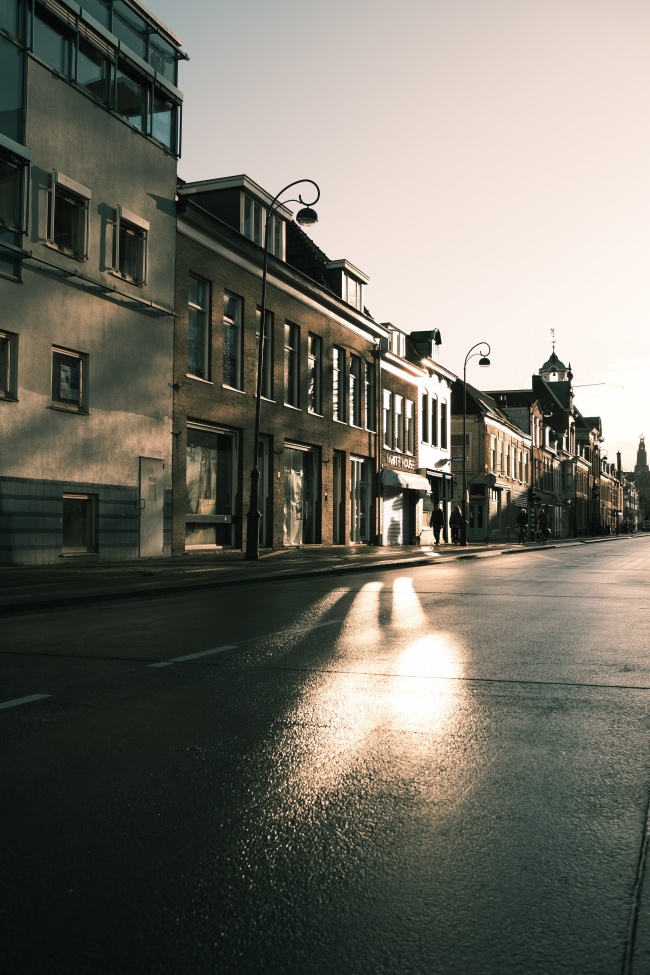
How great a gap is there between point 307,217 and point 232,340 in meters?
5.02

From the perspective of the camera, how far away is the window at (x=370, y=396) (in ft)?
130

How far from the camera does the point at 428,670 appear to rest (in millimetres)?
7852

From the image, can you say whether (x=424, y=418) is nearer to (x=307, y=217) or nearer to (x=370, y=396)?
(x=370, y=396)

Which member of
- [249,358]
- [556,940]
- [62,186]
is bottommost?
[556,940]

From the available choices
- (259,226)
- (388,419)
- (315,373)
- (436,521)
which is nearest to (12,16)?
(259,226)

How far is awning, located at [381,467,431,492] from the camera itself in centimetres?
4028

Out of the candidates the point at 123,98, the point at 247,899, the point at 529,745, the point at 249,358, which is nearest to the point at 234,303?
the point at 249,358

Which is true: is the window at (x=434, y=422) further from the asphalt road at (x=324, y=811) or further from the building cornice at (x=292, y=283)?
the asphalt road at (x=324, y=811)

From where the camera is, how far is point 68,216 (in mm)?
21609

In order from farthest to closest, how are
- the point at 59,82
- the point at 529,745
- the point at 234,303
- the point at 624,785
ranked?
1. the point at 234,303
2. the point at 59,82
3. the point at 529,745
4. the point at 624,785

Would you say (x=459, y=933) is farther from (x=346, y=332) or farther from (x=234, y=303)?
(x=346, y=332)

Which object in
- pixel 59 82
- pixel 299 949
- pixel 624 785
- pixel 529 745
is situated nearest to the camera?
pixel 299 949

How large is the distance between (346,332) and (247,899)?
34.5 m

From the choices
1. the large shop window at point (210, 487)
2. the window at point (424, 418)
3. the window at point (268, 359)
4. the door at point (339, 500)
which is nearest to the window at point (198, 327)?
the large shop window at point (210, 487)
